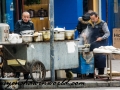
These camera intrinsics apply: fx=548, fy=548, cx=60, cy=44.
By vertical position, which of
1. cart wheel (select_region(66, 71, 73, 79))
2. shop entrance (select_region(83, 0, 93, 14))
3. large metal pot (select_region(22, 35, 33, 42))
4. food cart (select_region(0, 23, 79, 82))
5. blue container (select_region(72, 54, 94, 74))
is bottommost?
cart wheel (select_region(66, 71, 73, 79))

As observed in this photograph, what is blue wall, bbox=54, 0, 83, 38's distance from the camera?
20391mm

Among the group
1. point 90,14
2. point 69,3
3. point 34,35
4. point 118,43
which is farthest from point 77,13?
point 34,35

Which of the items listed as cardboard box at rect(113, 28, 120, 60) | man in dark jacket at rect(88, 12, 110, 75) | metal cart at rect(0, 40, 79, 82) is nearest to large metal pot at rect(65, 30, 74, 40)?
metal cart at rect(0, 40, 79, 82)

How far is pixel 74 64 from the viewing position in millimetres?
14406

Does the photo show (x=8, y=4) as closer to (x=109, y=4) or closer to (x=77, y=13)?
(x=77, y=13)

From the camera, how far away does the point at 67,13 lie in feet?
66.9

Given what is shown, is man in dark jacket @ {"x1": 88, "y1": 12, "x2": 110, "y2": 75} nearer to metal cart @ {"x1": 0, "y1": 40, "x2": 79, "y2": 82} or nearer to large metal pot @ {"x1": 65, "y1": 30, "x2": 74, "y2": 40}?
metal cart @ {"x1": 0, "y1": 40, "x2": 79, "y2": 82}

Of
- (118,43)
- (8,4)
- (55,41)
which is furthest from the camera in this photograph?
(118,43)

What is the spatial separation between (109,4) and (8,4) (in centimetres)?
461

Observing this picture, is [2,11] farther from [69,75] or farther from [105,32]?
[105,32]

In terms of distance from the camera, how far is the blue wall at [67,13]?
20391 millimetres

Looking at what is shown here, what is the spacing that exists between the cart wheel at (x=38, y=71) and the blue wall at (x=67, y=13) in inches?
264

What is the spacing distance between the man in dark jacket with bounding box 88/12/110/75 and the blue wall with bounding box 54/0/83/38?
544cm

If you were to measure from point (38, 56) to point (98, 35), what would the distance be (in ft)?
6.58
